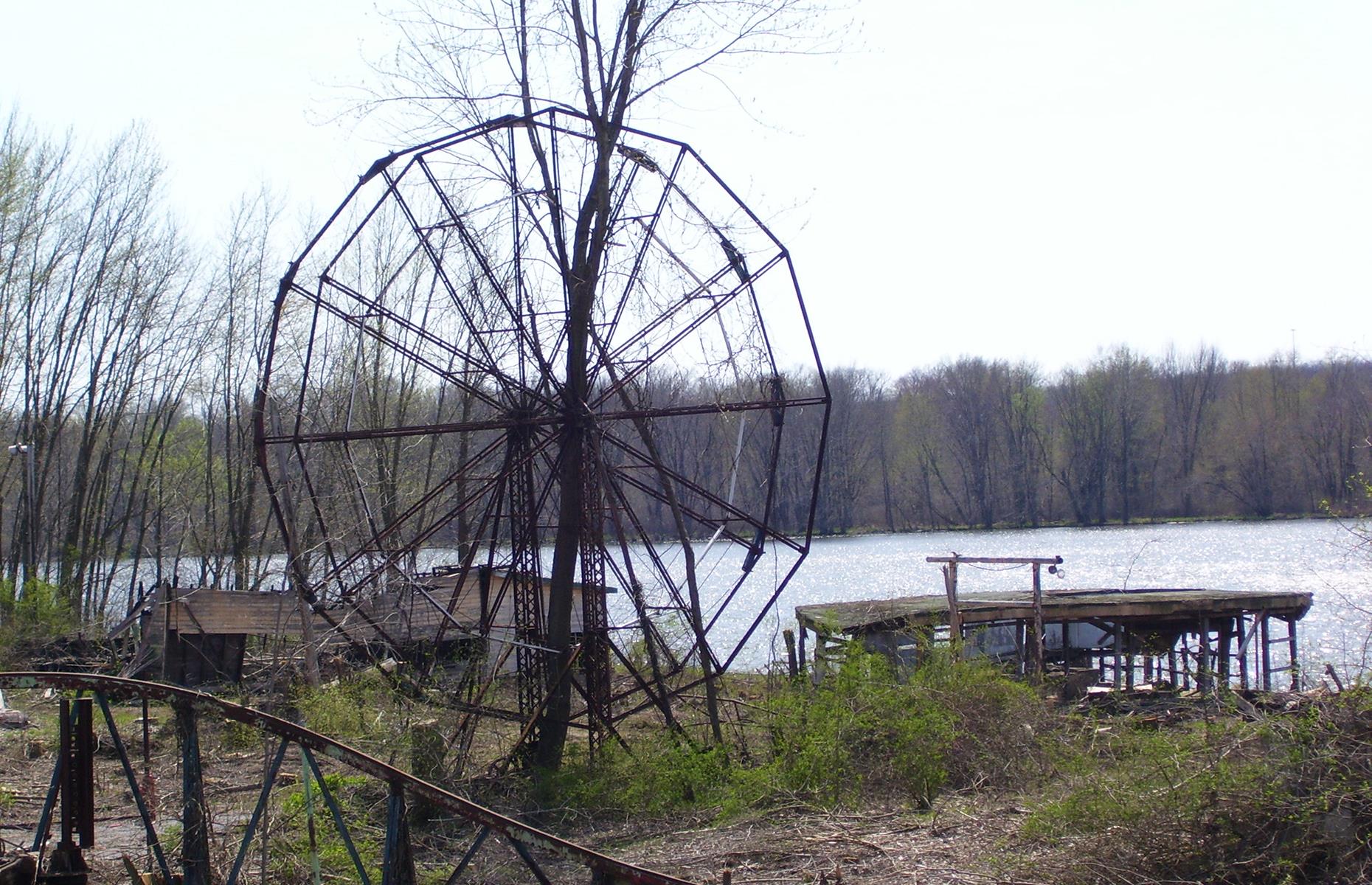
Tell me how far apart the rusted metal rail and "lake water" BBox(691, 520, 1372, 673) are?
1929 cm

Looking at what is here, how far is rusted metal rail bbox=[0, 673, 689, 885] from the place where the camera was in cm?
589

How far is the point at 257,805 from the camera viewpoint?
7.28 meters

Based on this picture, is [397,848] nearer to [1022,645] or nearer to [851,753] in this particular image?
[851,753]

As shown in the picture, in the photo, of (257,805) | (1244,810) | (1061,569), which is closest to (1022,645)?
(1061,569)

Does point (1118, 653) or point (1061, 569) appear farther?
point (1061, 569)

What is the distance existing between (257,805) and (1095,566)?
4346cm

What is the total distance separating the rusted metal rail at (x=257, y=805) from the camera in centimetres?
589

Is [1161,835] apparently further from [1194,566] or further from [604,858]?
[1194,566]

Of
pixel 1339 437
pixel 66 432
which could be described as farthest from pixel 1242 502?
pixel 66 432

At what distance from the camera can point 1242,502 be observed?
63.7 metres

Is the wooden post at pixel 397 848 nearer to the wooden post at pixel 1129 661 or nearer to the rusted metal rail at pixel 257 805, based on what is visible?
the rusted metal rail at pixel 257 805

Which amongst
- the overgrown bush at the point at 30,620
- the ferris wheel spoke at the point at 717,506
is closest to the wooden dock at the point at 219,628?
the overgrown bush at the point at 30,620

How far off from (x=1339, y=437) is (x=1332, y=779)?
173 ft

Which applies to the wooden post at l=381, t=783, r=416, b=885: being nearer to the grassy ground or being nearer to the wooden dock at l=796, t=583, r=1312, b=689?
the grassy ground
